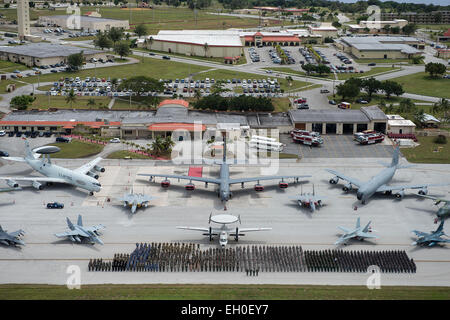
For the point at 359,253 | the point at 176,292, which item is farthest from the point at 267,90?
the point at 176,292

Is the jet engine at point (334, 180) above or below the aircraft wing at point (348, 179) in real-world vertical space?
below

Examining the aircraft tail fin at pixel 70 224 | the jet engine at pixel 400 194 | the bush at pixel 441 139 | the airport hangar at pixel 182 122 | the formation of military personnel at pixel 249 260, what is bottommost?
the formation of military personnel at pixel 249 260

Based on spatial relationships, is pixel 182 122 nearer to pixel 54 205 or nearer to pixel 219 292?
pixel 54 205

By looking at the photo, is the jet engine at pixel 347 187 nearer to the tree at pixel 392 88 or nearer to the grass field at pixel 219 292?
the grass field at pixel 219 292

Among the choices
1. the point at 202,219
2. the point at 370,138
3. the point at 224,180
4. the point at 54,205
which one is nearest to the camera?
the point at 202,219

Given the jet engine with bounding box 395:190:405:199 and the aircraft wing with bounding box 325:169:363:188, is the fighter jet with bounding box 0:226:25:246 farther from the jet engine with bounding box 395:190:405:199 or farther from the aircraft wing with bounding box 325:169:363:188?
the jet engine with bounding box 395:190:405:199

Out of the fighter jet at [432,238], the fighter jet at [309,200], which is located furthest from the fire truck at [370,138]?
the fighter jet at [432,238]

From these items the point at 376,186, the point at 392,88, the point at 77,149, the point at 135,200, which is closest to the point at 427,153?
the point at 376,186
